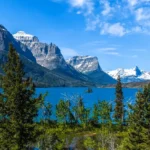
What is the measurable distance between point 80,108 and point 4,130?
97.0 metres

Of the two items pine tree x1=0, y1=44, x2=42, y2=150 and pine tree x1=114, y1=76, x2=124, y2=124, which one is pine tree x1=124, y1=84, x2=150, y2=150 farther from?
pine tree x1=114, y1=76, x2=124, y2=124

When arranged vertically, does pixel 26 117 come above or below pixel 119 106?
above

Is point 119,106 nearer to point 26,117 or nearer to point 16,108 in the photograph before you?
point 26,117

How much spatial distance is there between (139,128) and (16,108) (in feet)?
82.0

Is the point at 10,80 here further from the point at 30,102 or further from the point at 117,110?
the point at 117,110

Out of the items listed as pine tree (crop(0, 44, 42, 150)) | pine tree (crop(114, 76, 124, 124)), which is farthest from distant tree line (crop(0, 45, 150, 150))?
pine tree (crop(114, 76, 124, 124))

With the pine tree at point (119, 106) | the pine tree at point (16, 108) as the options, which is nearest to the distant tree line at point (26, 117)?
the pine tree at point (16, 108)

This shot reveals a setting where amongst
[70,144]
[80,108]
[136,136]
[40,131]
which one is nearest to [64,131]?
[80,108]

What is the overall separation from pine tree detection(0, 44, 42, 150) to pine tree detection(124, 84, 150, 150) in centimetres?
2156

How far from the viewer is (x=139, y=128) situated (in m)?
56.0

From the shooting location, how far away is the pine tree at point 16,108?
4078 cm

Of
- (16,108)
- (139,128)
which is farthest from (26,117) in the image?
(139,128)

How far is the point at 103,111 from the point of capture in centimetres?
13075

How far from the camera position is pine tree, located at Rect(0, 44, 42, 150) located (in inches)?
1606
